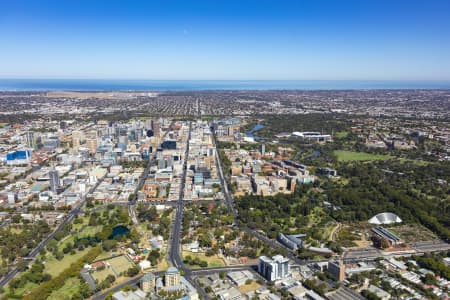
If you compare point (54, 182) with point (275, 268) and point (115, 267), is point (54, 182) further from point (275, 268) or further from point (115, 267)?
point (275, 268)

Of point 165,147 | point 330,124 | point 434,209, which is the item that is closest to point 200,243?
point 434,209

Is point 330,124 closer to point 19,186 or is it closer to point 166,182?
point 166,182

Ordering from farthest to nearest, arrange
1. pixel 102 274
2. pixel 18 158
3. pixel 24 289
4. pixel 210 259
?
pixel 18 158, pixel 210 259, pixel 102 274, pixel 24 289

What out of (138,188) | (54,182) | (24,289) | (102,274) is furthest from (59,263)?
(138,188)

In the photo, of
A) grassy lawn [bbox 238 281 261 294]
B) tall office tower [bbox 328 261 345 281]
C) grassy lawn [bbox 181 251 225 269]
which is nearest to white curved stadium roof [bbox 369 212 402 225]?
tall office tower [bbox 328 261 345 281]

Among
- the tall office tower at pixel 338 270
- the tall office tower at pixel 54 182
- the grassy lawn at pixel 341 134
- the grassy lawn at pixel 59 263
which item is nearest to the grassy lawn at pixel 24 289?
the grassy lawn at pixel 59 263

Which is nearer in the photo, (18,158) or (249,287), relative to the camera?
(249,287)
